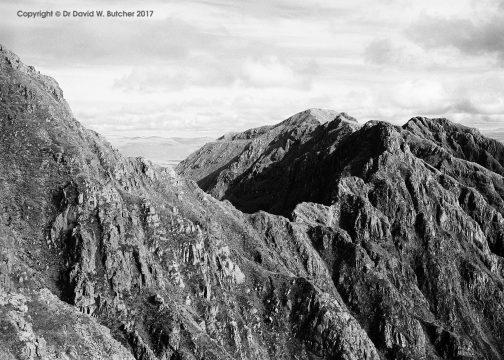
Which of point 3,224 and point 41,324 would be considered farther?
point 3,224

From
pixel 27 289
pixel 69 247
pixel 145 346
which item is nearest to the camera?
pixel 27 289

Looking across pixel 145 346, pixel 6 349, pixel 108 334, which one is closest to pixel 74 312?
pixel 108 334

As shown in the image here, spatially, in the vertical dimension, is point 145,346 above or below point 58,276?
below

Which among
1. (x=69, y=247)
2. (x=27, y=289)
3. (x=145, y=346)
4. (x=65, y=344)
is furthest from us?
(x=69, y=247)

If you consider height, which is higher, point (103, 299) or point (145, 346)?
point (103, 299)

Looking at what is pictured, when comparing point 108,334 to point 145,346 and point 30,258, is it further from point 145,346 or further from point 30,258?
point 30,258

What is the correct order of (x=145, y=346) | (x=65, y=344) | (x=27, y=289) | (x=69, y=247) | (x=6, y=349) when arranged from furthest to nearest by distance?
(x=69, y=247) < (x=145, y=346) < (x=27, y=289) < (x=65, y=344) < (x=6, y=349)

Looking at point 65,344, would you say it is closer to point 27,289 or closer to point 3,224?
point 27,289

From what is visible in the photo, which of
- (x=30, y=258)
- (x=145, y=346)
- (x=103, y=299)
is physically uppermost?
(x=30, y=258)

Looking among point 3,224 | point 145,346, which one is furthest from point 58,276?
point 145,346
